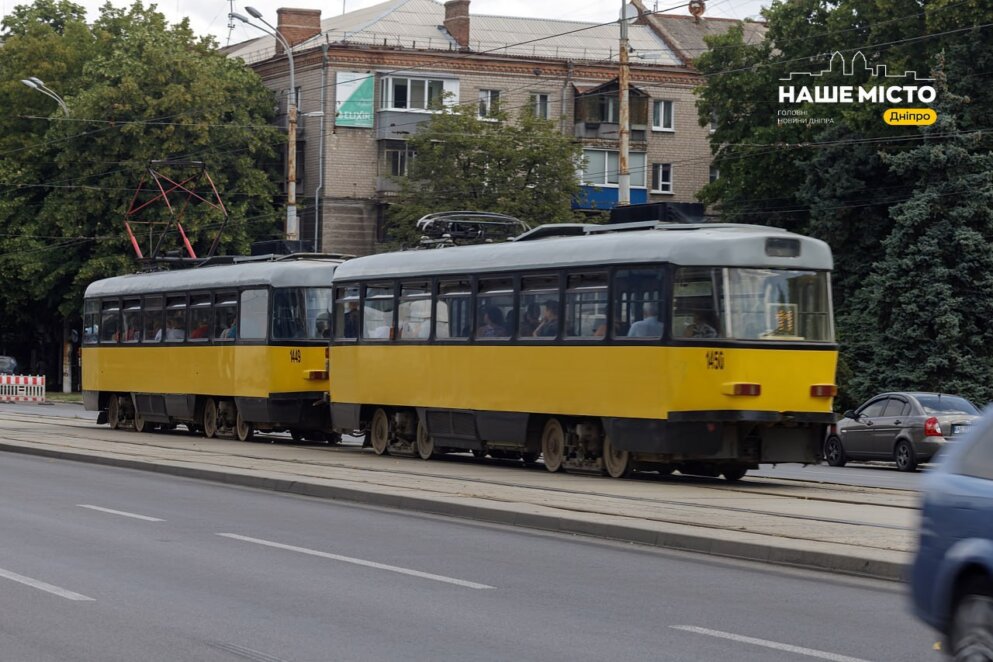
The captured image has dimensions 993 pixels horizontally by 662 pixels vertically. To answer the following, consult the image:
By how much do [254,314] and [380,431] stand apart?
490cm

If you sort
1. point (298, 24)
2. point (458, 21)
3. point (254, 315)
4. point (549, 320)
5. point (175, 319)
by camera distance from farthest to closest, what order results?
point (298, 24) → point (458, 21) → point (175, 319) → point (254, 315) → point (549, 320)

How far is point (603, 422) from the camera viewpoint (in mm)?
21125

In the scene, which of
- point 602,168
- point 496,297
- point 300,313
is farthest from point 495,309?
point 602,168

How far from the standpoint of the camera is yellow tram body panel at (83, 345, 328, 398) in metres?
29.6

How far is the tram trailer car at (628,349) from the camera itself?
65.2 ft

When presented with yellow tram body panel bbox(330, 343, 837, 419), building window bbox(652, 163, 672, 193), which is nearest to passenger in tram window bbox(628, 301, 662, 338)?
yellow tram body panel bbox(330, 343, 837, 419)

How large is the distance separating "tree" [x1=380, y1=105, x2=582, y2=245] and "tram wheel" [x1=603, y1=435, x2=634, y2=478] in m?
39.4

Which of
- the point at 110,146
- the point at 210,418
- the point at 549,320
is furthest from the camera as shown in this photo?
→ the point at 110,146

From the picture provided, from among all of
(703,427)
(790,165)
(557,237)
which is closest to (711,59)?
(790,165)

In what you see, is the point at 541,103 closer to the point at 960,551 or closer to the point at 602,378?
the point at 602,378

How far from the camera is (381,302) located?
Result: 26.4m

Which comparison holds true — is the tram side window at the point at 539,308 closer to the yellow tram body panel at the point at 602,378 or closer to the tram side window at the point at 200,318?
the yellow tram body panel at the point at 602,378

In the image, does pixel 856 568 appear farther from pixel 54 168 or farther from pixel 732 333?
pixel 54 168

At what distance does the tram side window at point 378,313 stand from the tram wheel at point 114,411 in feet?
35.6
